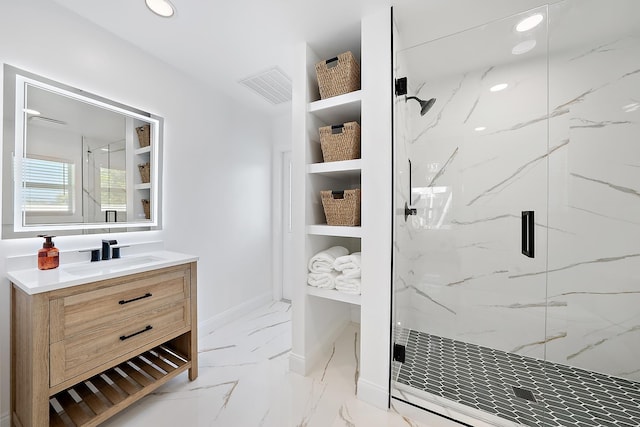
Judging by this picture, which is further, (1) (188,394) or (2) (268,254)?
(2) (268,254)

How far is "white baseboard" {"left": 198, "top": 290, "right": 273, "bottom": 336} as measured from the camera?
228cm

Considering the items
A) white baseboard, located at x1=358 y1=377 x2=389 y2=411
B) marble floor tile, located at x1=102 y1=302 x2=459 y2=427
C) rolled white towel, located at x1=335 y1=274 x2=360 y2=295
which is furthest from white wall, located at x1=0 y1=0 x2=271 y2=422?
white baseboard, located at x1=358 y1=377 x2=389 y2=411

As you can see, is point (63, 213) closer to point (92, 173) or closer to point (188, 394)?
point (92, 173)

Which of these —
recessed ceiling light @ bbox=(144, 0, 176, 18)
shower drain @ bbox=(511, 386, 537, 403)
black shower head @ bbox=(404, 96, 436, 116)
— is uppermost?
recessed ceiling light @ bbox=(144, 0, 176, 18)

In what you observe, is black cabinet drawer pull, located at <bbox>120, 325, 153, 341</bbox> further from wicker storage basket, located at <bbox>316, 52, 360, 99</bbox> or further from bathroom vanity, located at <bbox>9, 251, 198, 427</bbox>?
wicker storage basket, located at <bbox>316, 52, 360, 99</bbox>

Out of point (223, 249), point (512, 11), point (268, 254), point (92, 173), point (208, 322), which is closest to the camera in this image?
point (512, 11)

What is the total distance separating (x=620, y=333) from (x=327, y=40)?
263 cm

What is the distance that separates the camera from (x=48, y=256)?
1.33 meters

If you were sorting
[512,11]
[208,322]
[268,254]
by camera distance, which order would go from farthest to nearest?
1. [268,254]
2. [208,322]
3. [512,11]

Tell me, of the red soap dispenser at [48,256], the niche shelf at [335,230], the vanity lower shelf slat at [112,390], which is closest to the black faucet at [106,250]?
the red soap dispenser at [48,256]

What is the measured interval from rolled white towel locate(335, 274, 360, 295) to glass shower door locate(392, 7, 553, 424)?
241 mm

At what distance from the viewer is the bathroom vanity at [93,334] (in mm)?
1072

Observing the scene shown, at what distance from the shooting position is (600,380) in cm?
152

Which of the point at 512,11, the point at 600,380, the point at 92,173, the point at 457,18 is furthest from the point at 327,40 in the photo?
the point at 600,380
